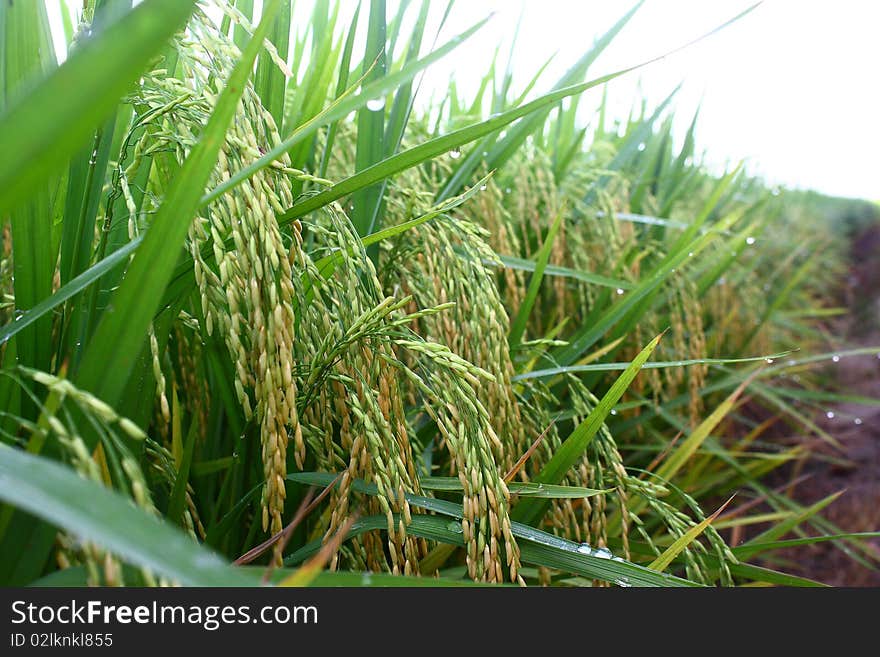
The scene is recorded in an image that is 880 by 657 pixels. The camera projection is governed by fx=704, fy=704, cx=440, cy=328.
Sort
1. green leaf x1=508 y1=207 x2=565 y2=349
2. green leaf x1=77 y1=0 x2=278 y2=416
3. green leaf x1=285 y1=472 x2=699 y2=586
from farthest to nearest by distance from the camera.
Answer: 1. green leaf x1=508 y1=207 x2=565 y2=349
2. green leaf x1=285 y1=472 x2=699 y2=586
3. green leaf x1=77 y1=0 x2=278 y2=416

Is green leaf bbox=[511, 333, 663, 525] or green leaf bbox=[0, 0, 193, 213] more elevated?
green leaf bbox=[0, 0, 193, 213]

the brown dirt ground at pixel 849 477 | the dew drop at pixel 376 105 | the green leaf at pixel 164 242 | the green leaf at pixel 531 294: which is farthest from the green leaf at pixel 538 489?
the brown dirt ground at pixel 849 477

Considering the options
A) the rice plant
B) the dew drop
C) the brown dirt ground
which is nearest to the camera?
the rice plant

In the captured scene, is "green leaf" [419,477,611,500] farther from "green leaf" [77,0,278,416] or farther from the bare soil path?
the bare soil path

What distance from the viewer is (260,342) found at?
0.82 m

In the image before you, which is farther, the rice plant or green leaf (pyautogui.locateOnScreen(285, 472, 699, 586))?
green leaf (pyautogui.locateOnScreen(285, 472, 699, 586))

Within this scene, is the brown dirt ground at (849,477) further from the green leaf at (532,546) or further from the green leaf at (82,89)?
the green leaf at (82,89)

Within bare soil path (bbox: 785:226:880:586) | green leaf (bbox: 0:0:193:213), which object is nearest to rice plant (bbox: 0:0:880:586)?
green leaf (bbox: 0:0:193:213)

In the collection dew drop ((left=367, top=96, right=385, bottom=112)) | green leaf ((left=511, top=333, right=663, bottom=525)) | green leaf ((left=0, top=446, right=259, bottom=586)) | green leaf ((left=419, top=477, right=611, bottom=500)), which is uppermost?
dew drop ((left=367, top=96, right=385, bottom=112))

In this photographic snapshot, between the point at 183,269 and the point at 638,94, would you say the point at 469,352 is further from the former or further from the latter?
the point at 638,94

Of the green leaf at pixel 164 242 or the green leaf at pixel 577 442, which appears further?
the green leaf at pixel 577 442
